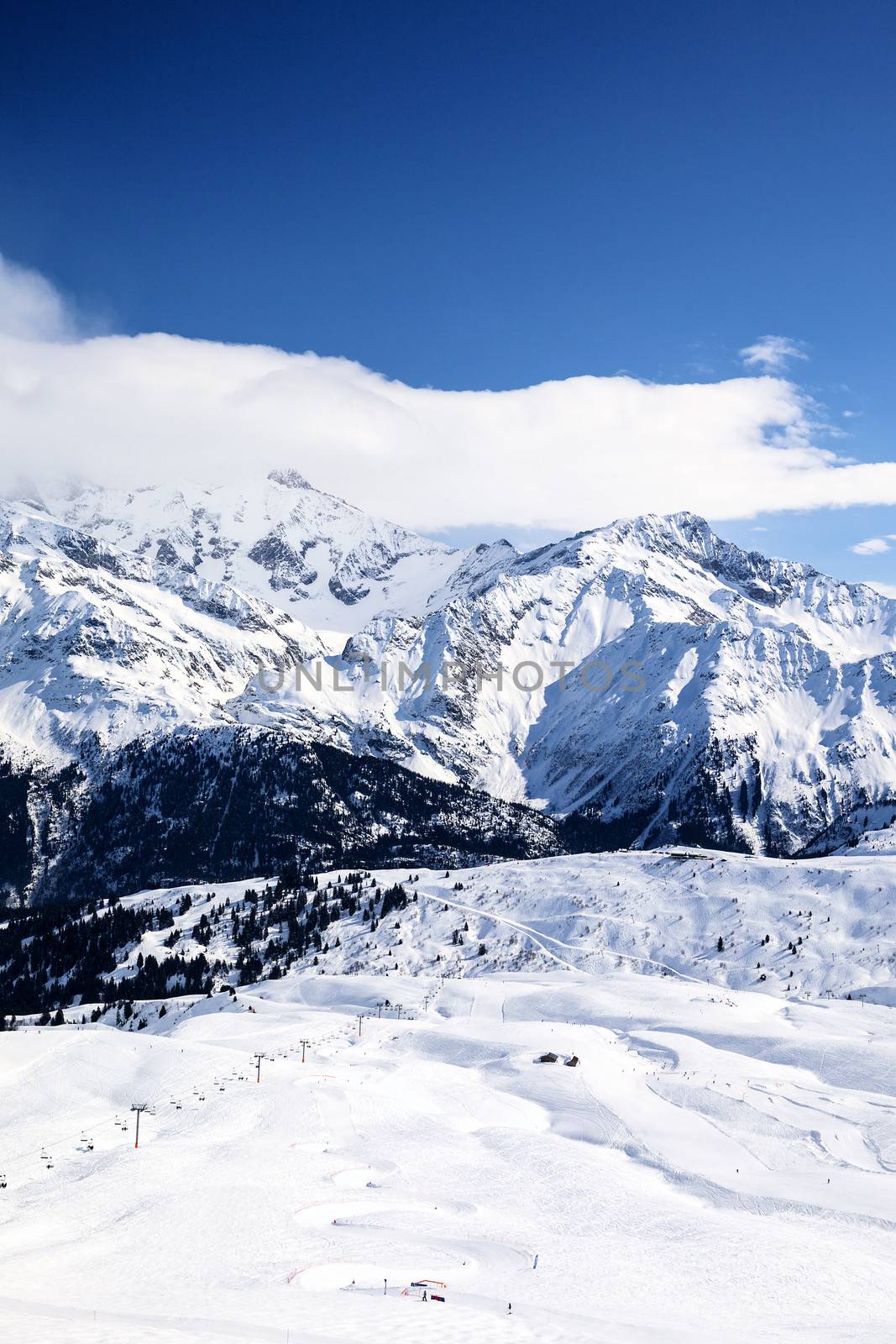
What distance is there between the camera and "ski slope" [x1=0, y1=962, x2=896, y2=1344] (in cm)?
4438

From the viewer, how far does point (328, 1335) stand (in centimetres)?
3941

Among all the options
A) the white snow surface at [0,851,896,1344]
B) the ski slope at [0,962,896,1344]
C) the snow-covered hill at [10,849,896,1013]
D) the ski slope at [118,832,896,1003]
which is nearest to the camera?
the ski slope at [0,962,896,1344]

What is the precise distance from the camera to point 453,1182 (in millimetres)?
67562

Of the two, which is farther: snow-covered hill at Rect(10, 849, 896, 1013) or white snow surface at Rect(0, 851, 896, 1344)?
snow-covered hill at Rect(10, 849, 896, 1013)

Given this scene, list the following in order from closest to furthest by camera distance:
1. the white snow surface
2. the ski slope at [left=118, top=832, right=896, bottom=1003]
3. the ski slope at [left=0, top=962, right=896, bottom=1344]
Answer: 1. the ski slope at [left=0, top=962, right=896, bottom=1344]
2. the white snow surface
3. the ski slope at [left=118, top=832, right=896, bottom=1003]

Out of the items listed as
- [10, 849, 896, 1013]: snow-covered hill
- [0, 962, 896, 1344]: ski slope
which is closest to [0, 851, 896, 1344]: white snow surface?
[0, 962, 896, 1344]: ski slope

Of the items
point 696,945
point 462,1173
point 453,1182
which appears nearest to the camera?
point 453,1182

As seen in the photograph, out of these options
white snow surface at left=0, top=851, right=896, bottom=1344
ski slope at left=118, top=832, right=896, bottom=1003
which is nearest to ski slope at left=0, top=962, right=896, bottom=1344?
white snow surface at left=0, top=851, right=896, bottom=1344

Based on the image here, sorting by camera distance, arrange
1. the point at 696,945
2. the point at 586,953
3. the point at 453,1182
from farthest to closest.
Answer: the point at 696,945, the point at 586,953, the point at 453,1182

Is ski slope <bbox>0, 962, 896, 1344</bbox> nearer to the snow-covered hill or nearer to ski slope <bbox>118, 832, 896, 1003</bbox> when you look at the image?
ski slope <bbox>118, 832, 896, 1003</bbox>

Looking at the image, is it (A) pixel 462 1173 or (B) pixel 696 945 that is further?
(B) pixel 696 945

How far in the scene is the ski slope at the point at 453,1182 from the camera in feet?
146

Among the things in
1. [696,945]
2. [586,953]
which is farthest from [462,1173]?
[696,945]

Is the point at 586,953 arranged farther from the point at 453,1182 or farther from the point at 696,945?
the point at 453,1182
